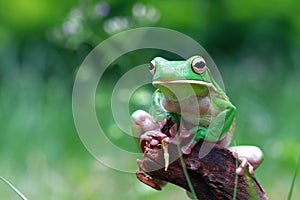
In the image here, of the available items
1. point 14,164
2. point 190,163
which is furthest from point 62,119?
point 190,163

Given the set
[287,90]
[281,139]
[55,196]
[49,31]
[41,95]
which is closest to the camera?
[55,196]

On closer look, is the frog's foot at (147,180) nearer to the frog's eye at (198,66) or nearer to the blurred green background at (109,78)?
the frog's eye at (198,66)

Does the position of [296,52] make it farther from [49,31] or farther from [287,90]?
[49,31]

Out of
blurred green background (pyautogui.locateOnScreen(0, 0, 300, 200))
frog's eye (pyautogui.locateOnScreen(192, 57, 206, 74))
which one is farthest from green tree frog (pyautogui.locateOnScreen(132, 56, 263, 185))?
blurred green background (pyautogui.locateOnScreen(0, 0, 300, 200))

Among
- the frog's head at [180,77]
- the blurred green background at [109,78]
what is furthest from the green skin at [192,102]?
the blurred green background at [109,78]

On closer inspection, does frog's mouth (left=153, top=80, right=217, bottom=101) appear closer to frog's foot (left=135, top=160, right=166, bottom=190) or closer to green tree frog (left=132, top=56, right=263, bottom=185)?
green tree frog (left=132, top=56, right=263, bottom=185)

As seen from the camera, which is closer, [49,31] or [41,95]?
[41,95]
